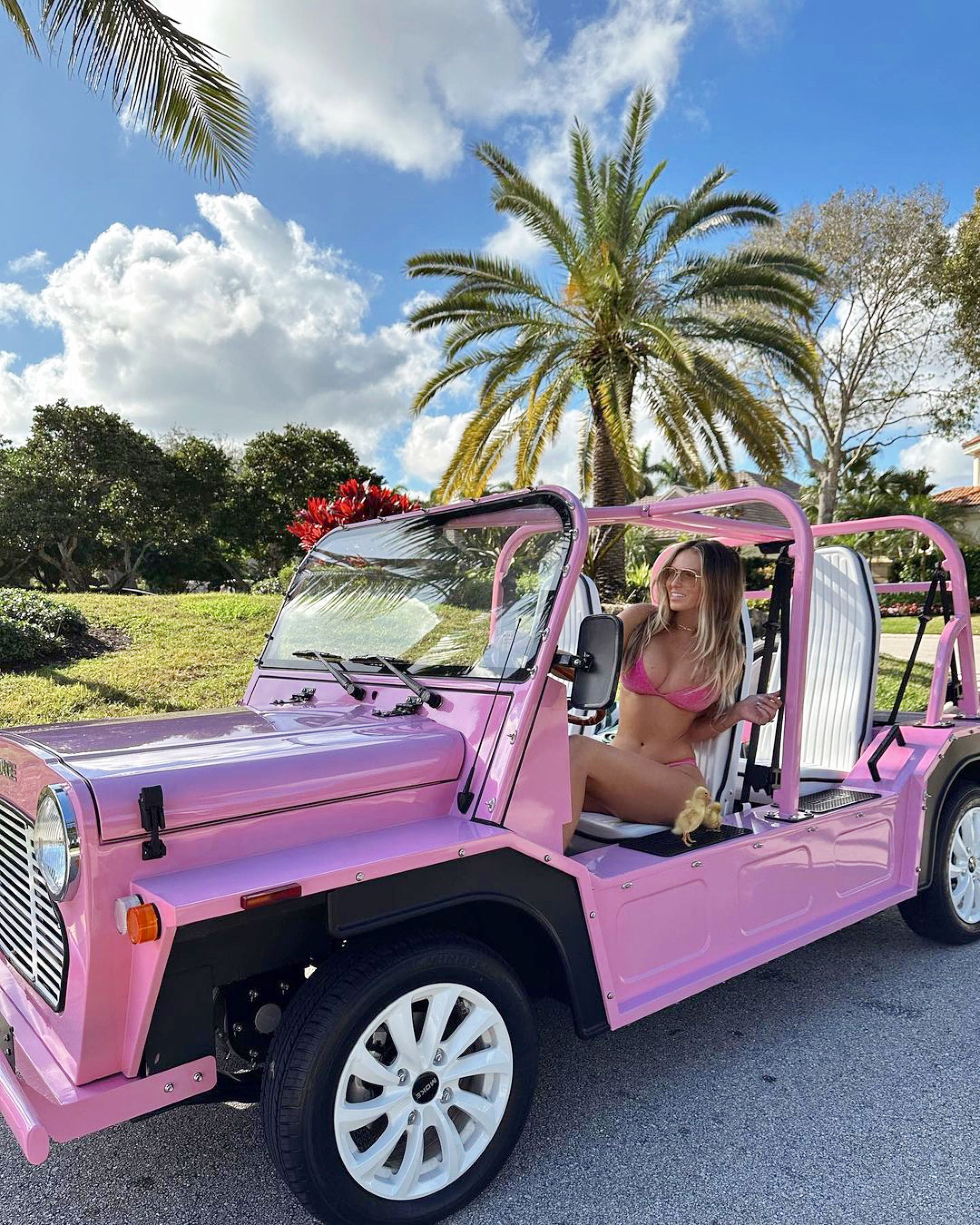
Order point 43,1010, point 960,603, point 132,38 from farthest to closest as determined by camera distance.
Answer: point 132,38 < point 960,603 < point 43,1010

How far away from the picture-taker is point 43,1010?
208cm

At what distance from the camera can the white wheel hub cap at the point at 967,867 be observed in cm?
399

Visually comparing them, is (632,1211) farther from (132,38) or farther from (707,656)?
(132,38)

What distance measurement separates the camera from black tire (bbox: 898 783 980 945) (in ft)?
12.8

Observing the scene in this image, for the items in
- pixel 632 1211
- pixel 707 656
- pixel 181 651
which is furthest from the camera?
pixel 181 651

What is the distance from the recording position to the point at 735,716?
3348mm

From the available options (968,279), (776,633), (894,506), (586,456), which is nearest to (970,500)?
(894,506)

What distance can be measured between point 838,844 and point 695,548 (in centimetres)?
130

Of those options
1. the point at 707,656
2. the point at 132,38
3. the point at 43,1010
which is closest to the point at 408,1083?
the point at 43,1010

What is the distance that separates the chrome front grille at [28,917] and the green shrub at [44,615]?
9.94m

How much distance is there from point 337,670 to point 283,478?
102 feet

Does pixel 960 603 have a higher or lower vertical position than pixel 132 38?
lower

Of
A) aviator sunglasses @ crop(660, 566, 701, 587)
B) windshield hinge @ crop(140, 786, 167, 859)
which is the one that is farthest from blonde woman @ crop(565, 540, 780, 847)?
windshield hinge @ crop(140, 786, 167, 859)

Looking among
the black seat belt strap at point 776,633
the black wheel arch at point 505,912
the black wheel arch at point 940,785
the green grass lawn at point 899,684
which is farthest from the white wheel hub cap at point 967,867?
the green grass lawn at point 899,684
